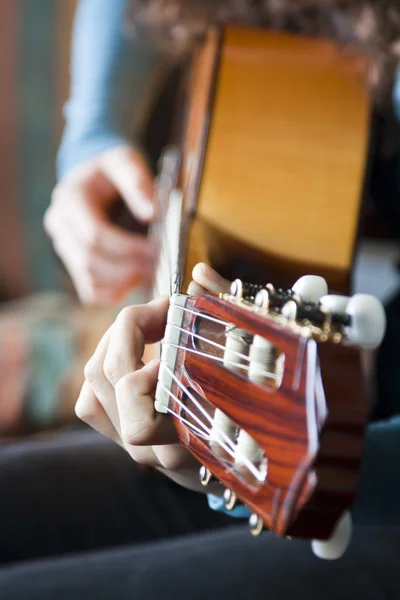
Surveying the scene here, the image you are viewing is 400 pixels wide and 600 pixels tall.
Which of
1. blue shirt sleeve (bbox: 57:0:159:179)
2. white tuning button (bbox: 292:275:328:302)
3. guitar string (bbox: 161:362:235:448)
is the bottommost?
guitar string (bbox: 161:362:235:448)

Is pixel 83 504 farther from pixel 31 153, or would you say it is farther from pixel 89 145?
pixel 31 153

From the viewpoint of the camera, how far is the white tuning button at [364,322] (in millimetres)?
203

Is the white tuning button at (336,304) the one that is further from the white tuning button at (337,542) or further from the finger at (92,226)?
the finger at (92,226)

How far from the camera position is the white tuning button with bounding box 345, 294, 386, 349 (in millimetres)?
203

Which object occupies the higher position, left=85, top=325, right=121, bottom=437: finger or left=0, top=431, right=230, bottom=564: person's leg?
left=85, top=325, right=121, bottom=437: finger

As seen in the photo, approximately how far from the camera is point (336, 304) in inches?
8.3

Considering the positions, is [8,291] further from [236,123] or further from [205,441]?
[205,441]

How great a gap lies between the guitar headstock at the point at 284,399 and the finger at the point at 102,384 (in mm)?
44

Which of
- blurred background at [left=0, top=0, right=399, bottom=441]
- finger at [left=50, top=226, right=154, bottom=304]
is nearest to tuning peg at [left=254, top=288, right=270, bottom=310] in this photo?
finger at [left=50, top=226, right=154, bottom=304]

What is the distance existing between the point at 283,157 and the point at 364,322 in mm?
357

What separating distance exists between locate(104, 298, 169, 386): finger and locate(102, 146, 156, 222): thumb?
33 cm

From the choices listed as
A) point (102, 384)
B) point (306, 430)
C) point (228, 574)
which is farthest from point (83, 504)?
point (306, 430)

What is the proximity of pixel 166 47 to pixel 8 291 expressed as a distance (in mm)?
574

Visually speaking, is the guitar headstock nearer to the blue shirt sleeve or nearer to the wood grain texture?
the wood grain texture
